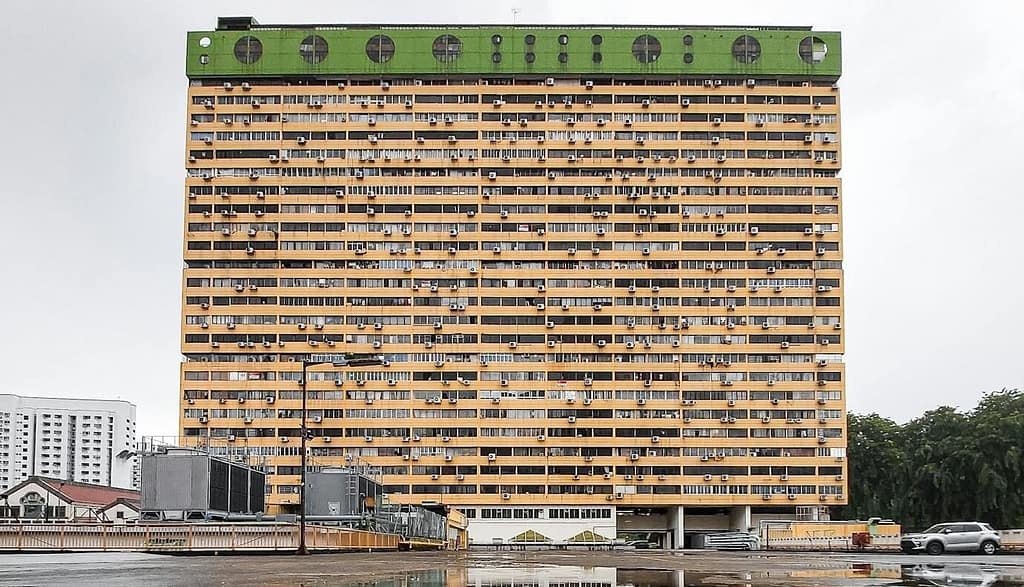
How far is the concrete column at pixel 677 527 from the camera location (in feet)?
424

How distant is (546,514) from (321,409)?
80.7ft

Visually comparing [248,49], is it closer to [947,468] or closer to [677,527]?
[677,527]

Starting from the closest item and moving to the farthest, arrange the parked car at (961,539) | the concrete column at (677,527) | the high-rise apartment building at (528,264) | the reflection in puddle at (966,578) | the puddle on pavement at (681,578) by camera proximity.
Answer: the puddle on pavement at (681,578) → the reflection in puddle at (966,578) → the parked car at (961,539) → the high-rise apartment building at (528,264) → the concrete column at (677,527)

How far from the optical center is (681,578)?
27.6 meters

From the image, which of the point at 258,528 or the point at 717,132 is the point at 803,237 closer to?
the point at 717,132

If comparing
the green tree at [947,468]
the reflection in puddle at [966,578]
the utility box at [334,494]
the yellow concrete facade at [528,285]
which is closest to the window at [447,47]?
the yellow concrete facade at [528,285]

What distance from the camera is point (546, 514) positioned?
424 feet

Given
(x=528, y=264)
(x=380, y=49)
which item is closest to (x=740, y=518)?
(x=528, y=264)

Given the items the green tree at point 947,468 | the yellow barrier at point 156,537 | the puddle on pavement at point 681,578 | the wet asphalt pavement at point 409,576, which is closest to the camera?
the wet asphalt pavement at point 409,576

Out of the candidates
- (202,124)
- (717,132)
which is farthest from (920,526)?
(202,124)

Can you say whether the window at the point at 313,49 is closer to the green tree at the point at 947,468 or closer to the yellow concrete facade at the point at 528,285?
the yellow concrete facade at the point at 528,285

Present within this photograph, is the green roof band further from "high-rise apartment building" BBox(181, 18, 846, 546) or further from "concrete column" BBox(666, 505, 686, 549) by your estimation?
"concrete column" BBox(666, 505, 686, 549)

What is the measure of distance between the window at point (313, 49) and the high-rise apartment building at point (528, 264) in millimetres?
228

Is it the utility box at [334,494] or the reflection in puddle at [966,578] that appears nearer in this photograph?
the reflection in puddle at [966,578]
